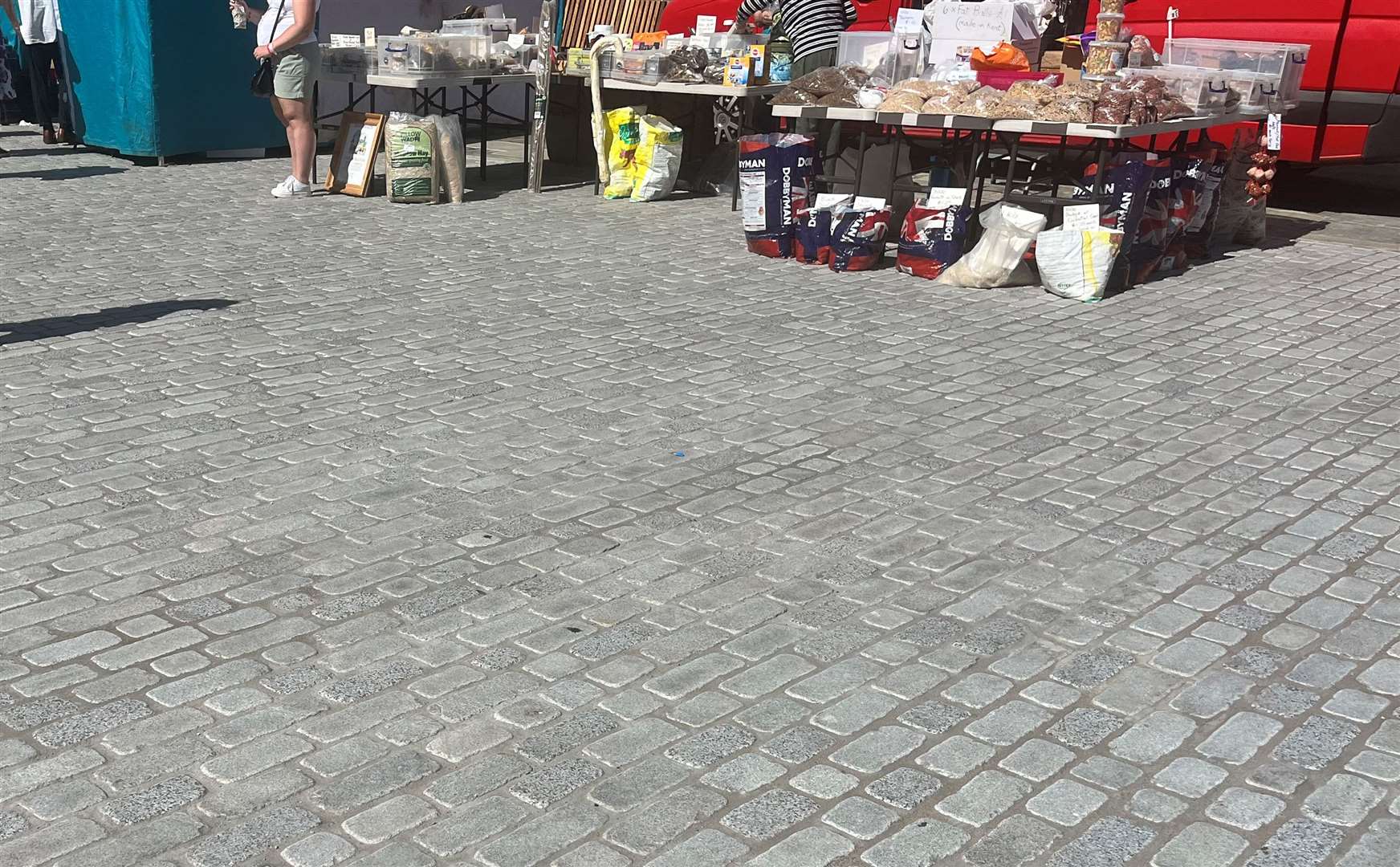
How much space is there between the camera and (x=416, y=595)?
4.02 metres

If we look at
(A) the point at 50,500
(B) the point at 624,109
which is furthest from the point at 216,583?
(B) the point at 624,109

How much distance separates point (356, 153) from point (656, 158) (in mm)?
2509

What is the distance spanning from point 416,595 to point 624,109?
26.4 ft

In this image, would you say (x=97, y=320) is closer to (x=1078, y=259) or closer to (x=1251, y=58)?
(x=1078, y=259)

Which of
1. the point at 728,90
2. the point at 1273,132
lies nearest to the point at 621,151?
the point at 728,90

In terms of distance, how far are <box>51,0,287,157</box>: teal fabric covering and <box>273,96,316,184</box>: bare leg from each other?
2.07m

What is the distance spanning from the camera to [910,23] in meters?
10.2

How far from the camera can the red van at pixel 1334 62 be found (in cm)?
1062

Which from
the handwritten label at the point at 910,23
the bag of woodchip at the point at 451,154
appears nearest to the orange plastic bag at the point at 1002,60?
the handwritten label at the point at 910,23

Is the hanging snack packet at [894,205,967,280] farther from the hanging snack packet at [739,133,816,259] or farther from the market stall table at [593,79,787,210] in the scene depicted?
the market stall table at [593,79,787,210]

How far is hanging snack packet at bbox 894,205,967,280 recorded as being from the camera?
867 cm

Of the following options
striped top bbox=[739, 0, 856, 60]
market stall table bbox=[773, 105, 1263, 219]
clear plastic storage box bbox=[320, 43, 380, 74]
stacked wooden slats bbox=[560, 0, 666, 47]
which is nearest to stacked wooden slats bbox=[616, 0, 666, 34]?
stacked wooden slats bbox=[560, 0, 666, 47]

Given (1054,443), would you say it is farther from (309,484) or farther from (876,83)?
(876,83)

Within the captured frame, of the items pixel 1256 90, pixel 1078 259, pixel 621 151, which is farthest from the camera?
pixel 621 151
